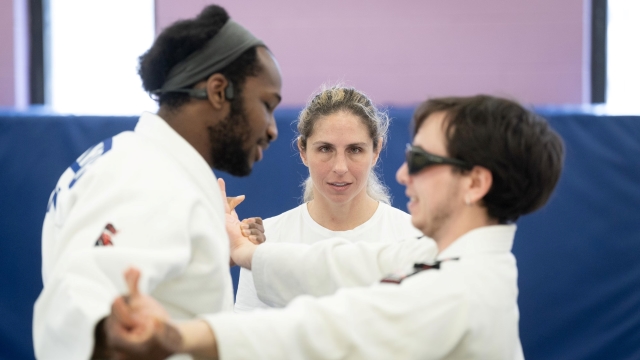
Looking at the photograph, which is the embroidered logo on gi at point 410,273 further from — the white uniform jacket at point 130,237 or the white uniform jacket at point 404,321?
the white uniform jacket at point 130,237

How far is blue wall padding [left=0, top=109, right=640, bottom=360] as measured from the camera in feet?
12.2

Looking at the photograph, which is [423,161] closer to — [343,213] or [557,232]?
[343,213]

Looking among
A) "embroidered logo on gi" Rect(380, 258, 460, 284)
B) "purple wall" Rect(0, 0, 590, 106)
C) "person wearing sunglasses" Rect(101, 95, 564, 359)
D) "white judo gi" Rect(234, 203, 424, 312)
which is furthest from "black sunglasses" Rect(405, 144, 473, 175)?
"purple wall" Rect(0, 0, 590, 106)

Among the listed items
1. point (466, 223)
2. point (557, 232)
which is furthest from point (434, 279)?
point (557, 232)

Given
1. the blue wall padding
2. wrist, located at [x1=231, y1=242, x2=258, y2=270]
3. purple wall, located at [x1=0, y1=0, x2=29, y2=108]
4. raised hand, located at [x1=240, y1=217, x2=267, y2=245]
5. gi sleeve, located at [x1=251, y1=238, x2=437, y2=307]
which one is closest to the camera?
gi sleeve, located at [x1=251, y1=238, x2=437, y2=307]

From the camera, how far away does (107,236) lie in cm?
144

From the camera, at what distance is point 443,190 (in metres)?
1.68

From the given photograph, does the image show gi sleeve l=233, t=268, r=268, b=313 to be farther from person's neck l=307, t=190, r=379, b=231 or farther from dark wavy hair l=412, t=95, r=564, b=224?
dark wavy hair l=412, t=95, r=564, b=224

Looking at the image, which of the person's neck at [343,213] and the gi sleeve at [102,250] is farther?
the person's neck at [343,213]

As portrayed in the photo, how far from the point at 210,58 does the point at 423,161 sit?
588mm

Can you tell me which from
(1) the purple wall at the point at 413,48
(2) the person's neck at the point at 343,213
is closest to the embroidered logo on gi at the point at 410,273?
(2) the person's neck at the point at 343,213

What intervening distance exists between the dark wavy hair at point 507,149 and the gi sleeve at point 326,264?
0.96 ft

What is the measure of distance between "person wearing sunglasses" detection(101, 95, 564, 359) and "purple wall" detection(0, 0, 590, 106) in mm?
3499

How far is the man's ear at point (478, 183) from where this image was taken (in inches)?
64.7
